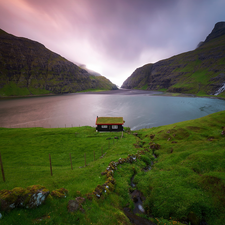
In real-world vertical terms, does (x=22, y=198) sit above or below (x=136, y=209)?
above

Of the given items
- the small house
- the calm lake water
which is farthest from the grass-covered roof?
the calm lake water

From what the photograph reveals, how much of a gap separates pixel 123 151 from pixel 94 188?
18.2 meters

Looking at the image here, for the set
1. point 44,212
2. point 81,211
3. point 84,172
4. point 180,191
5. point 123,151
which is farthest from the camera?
point 123,151

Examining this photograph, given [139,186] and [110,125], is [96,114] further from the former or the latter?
[139,186]

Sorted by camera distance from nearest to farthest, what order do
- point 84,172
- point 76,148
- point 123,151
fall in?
1. point 84,172
2. point 123,151
3. point 76,148

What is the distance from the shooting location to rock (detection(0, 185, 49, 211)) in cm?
885

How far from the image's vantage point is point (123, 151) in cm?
3294

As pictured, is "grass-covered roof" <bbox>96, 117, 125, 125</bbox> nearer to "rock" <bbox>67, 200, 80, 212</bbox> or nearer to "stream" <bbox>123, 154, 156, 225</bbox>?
"stream" <bbox>123, 154, 156, 225</bbox>

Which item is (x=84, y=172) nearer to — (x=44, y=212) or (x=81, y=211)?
(x=81, y=211)

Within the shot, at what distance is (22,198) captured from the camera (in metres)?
9.57

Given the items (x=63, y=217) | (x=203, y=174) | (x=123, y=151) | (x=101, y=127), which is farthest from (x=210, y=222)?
(x=101, y=127)

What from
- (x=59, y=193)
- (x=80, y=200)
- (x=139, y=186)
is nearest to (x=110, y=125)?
(x=139, y=186)

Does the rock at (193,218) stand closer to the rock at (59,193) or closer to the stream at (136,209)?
the stream at (136,209)

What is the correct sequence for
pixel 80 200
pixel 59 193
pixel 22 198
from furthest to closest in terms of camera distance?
pixel 80 200 → pixel 59 193 → pixel 22 198
